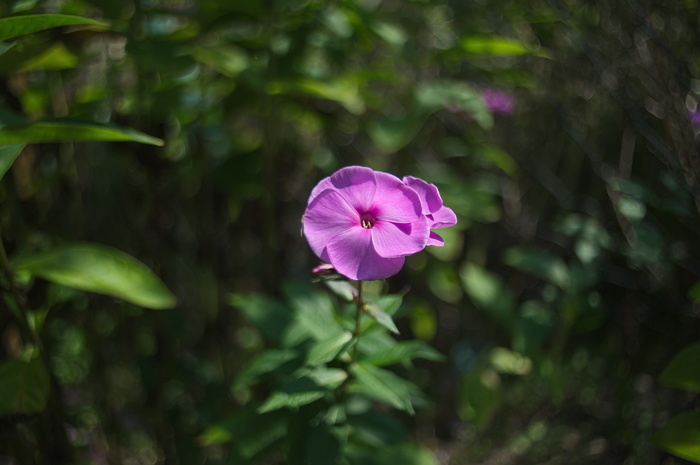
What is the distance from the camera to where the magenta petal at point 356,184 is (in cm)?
82

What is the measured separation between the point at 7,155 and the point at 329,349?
55 centimetres

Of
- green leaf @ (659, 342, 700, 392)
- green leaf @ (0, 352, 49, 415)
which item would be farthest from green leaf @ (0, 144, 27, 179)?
green leaf @ (659, 342, 700, 392)

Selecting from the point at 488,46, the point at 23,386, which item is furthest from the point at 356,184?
the point at 488,46

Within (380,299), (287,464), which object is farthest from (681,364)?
(287,464)

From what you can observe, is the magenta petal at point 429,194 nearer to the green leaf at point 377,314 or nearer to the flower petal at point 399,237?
the flower petal at point 399,237

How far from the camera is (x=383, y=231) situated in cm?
80

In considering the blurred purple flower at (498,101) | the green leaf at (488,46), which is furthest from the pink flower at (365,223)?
the blurred purple flower at (498,101)

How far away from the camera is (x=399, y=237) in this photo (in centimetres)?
79

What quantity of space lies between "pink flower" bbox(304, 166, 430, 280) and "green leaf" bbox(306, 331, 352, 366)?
0.15 m

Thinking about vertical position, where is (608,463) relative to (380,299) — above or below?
below

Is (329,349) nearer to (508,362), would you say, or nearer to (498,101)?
(508,362)

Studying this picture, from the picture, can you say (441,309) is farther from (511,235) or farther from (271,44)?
(271,44)

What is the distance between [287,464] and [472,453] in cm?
97

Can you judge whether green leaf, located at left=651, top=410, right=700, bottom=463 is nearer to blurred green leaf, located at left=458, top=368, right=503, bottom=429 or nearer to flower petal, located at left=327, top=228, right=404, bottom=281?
blurred green leaf, located at left=458, top=368, right=503, bottom=429
